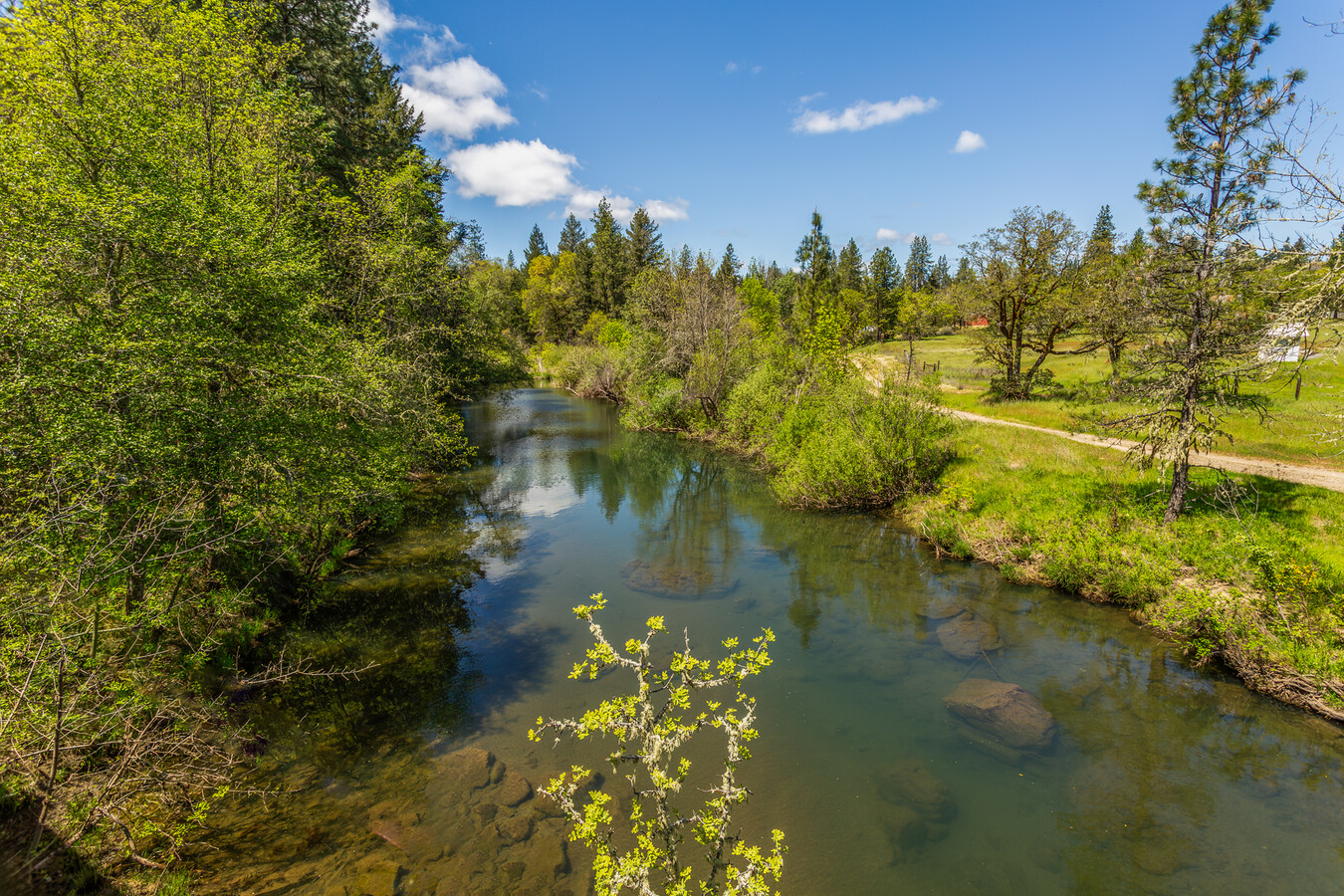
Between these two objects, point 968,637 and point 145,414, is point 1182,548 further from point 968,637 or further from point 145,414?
point 145,414

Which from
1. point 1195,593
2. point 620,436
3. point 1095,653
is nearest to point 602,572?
point 1095,653

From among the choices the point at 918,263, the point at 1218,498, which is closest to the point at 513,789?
the point at 1218,498

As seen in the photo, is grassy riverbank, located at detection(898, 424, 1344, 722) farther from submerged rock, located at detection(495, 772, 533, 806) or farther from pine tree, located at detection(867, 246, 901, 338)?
pine tree, located at detection(867, 246, 901, 338)

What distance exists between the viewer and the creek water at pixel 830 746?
6547mm

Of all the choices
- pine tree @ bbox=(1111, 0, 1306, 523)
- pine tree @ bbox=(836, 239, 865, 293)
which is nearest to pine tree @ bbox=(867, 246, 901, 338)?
pine tree @ bbox=(836, 239, 865, 293)

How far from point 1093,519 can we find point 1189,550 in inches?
80.0

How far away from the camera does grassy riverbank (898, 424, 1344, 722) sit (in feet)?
29.8

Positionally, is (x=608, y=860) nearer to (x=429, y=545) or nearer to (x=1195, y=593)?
(x=1195, y=593)

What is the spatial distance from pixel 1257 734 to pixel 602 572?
13149mm

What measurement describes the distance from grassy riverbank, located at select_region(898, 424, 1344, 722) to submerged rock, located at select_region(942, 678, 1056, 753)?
381 cm

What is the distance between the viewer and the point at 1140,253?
11758mm

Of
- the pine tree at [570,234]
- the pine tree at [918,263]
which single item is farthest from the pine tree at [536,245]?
the pine tree at [918,263]

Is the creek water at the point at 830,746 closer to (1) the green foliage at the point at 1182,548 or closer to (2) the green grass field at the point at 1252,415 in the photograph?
(1) the green foliage at the point at 1182,548

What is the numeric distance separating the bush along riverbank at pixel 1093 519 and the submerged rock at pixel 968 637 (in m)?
2.64
